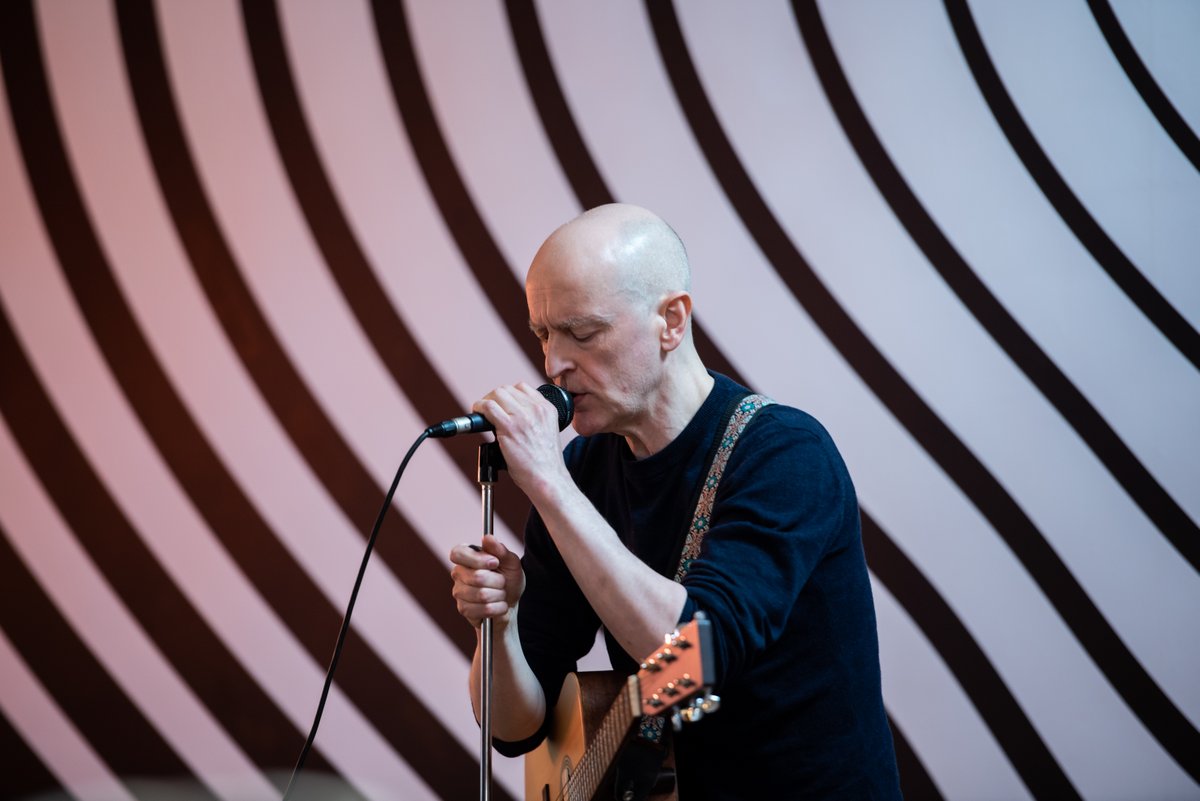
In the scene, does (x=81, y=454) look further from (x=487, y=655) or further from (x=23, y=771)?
(x=487, y=655)

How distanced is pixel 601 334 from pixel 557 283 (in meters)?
0.12

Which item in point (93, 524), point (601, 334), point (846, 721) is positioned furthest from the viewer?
point (93, 524)

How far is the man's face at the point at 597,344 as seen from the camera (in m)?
1.83

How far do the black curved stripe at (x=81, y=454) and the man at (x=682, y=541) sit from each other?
4.41ft

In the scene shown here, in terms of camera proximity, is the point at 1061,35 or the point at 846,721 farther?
the point at 1061,35

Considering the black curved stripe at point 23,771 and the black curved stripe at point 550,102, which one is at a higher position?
the black curved stripe at point 550,102

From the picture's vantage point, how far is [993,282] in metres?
3.06

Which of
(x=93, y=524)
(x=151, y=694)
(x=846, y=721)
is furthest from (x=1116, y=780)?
(x=93, y=524)

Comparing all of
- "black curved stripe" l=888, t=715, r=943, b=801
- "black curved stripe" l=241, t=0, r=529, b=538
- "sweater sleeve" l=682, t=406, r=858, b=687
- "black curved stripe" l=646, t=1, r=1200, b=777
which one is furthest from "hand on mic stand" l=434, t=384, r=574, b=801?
"black curved stripe" l=888, t=715, r=943, b=801

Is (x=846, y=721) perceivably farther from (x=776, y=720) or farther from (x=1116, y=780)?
(x=1116, y=780)

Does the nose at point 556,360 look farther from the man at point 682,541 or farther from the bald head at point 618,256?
the bald head at point 618,256

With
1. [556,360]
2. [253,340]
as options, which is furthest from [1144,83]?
[253,340]

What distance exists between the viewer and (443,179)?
3225 millimetres

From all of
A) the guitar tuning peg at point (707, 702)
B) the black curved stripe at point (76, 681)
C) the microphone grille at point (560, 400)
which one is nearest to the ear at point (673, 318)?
the microphone grille at point (560, 400)
